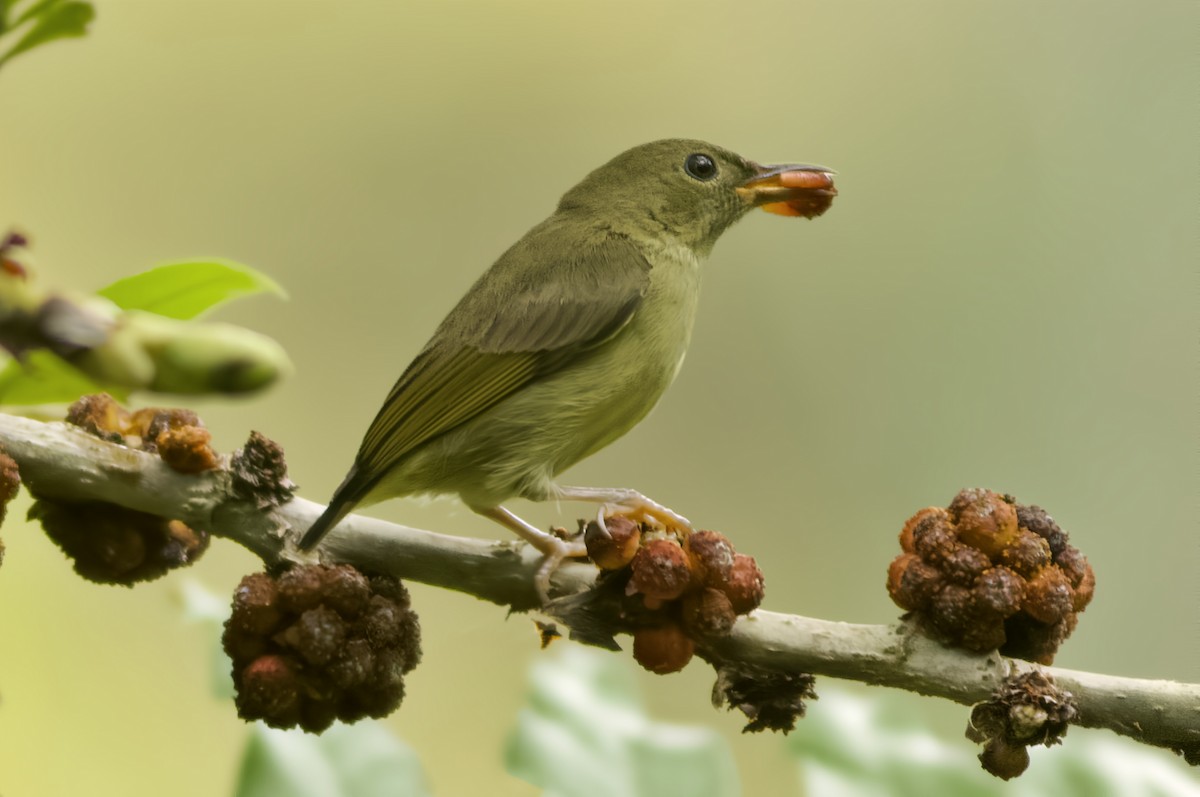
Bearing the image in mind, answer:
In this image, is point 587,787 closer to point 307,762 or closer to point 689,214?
point 307,762

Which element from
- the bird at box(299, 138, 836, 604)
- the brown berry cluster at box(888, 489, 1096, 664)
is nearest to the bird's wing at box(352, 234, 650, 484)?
the bird at box(299, 138, 836, 604)

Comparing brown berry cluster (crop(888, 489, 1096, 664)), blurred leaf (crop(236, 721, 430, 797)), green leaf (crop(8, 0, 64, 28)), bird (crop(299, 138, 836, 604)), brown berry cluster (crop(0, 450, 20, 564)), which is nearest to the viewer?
green leaf (crop(8, 0, 64, 28))

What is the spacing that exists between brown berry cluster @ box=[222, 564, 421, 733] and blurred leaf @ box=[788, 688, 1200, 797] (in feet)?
2.55

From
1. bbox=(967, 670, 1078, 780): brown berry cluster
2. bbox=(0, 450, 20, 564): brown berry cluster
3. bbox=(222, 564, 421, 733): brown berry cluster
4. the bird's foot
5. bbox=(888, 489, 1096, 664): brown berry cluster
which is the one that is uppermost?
the bird's foot

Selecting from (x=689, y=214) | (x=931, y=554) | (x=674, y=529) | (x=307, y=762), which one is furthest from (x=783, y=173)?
(x=307, y=762)

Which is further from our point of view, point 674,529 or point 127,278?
point 674,529

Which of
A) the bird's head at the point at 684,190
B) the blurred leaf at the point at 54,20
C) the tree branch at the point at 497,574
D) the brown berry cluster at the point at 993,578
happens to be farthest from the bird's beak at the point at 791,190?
the blurred leaf at the point at 54,20

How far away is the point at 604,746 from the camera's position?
1848 millimetres

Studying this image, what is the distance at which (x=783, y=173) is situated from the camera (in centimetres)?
284

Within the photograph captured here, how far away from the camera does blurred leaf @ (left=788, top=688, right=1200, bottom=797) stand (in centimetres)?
185

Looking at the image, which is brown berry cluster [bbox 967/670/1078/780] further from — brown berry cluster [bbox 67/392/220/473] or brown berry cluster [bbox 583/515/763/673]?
brown berry cluster [bbox 67/392/220/473]

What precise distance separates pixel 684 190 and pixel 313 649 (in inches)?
71.5

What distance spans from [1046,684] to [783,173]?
5.73 ft

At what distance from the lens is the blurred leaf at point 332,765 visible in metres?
1.69
